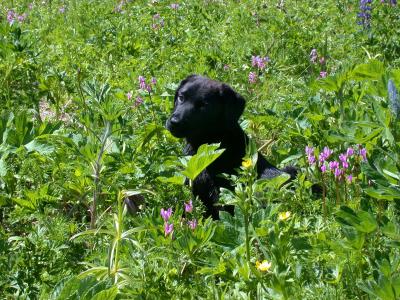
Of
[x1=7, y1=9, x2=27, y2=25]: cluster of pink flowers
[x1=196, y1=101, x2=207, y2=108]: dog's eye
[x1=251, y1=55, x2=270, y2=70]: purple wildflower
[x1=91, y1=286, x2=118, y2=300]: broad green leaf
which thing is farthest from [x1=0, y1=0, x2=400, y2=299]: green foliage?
[x1=7, y1=9, x2=27, y2=25]: cluster of pink flowers

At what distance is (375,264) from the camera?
269 cm

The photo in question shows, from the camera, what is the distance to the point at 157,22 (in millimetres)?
8664

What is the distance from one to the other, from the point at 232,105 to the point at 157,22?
351 centimetres

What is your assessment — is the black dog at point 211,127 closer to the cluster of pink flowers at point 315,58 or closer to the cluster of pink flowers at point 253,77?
the cluster of pink flowers at point 253,77

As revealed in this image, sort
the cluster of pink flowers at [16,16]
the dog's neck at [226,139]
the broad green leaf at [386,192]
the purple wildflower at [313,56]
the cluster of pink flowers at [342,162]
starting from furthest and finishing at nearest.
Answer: the cluster of pink flowers at [16,16]
the purple wildflower at [313,56]
the dog's neck at [226,139]
the cluster of pink flowers at [342,162]
the broad green leaf at [386,192]

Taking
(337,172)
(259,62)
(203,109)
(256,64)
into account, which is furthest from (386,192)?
(256,64)

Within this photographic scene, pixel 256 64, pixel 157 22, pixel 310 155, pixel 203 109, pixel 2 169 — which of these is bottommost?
pixel 157 22

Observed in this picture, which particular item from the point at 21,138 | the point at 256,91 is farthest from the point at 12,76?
the point at 21,138

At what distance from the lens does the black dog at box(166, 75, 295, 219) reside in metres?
5.16

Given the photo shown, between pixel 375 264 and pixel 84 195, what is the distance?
1.91 m

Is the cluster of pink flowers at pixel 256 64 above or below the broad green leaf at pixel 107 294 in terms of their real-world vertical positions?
below

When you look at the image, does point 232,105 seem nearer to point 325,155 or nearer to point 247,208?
point 325,155

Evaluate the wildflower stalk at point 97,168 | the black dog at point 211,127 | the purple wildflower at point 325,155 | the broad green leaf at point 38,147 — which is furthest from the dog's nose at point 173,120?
the broad green leaf at point 38,147

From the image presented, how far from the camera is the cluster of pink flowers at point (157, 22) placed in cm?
848
